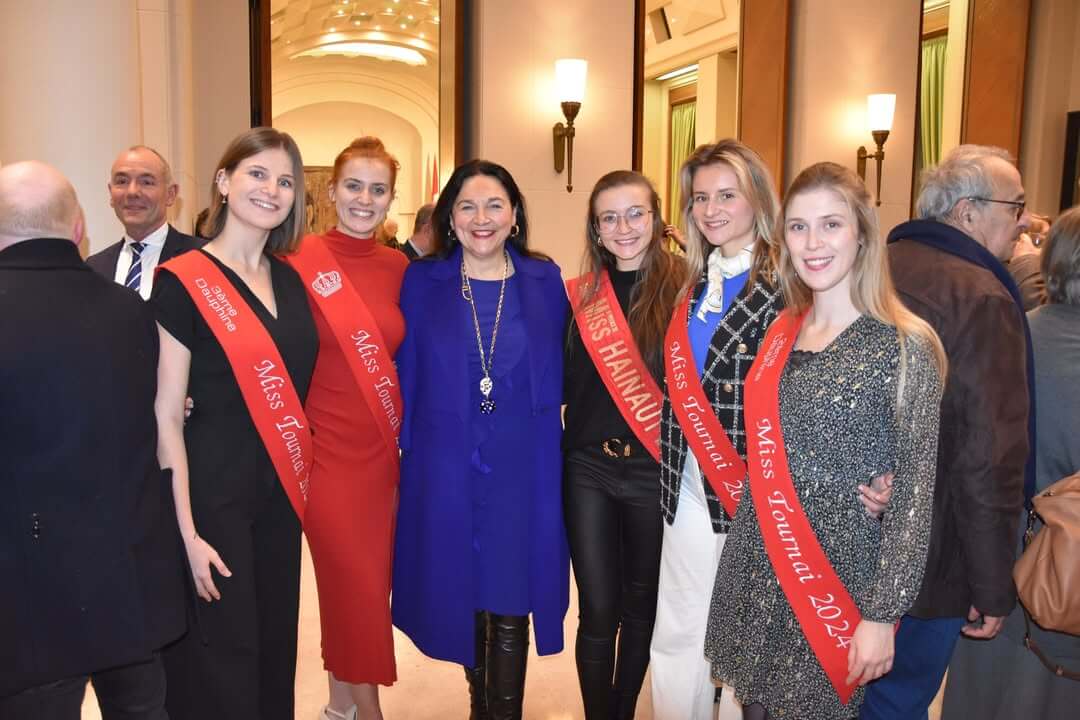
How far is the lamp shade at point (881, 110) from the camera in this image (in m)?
4.89

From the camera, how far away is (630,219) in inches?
78.6

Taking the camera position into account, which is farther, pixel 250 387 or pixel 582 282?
pixel 582 282

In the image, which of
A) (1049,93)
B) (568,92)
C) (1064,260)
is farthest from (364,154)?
(1049,93)

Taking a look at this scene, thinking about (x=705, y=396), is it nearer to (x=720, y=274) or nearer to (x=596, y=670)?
(x=720, y=274)

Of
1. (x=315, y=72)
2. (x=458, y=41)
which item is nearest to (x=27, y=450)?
(x=458, y=41)

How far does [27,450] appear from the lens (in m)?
1.30

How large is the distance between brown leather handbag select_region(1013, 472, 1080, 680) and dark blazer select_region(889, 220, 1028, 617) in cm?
6

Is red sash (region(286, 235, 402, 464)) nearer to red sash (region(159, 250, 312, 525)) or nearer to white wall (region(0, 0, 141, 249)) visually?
red sash (region(159, 250, 312, 525))

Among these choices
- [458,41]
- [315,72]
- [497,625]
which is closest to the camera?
[497,625]

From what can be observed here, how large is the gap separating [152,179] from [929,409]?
90.5 inches

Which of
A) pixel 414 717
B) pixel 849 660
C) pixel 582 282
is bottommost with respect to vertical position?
pixel 414 717

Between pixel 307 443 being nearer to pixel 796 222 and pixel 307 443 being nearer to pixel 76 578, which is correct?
pixel 76 578

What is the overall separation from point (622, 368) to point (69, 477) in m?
1.11

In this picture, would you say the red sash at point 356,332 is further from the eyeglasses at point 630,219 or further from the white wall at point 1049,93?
the white wall at point 1049,93
